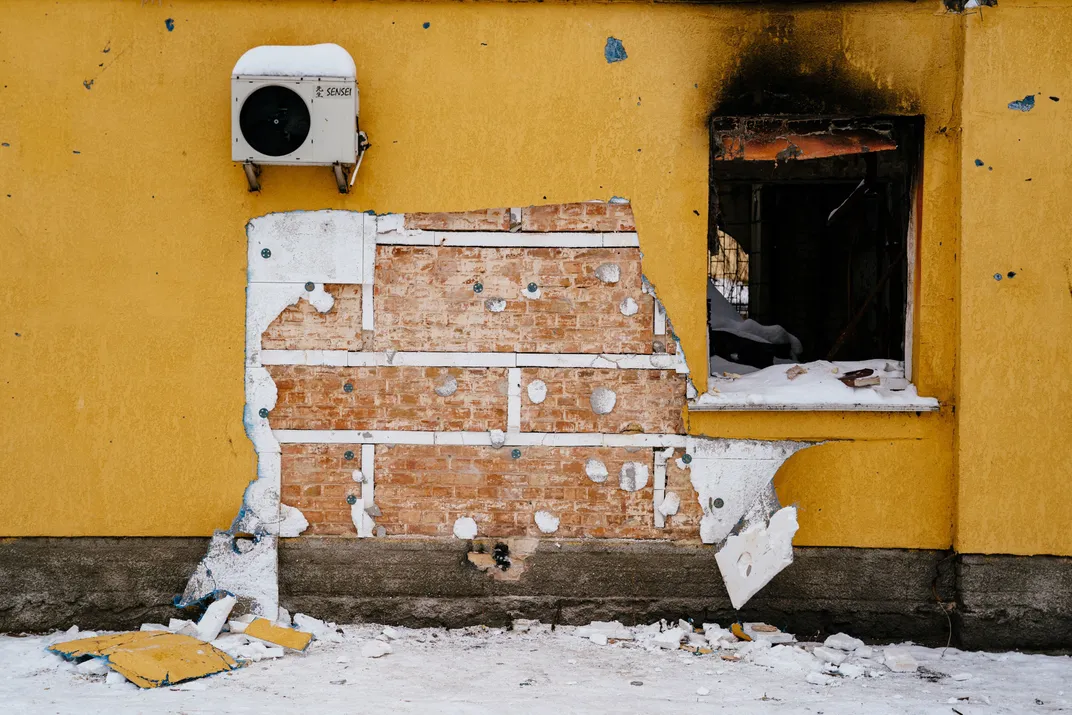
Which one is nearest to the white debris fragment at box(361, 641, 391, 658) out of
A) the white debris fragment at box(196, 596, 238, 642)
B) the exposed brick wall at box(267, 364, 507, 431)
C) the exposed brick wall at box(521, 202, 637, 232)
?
the white debris fragment at box(196, 596, 238, 642)

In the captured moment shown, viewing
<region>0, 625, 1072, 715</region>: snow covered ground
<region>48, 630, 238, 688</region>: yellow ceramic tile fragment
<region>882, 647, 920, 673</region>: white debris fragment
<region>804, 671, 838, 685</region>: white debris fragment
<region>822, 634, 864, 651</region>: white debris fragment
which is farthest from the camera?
<region>822, 634, 864, 651</region>: white debris fragment

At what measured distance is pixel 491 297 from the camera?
441cm

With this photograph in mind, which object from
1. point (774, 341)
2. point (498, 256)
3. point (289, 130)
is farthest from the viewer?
point (774, 341)

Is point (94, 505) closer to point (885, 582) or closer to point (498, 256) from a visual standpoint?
point (498, 256)

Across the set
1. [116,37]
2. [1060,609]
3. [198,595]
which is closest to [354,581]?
[198,595]

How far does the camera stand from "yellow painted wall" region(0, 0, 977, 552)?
432 cm

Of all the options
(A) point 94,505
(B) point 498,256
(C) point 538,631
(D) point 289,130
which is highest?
(D) point 289,130

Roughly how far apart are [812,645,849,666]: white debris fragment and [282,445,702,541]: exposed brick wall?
2.70ft

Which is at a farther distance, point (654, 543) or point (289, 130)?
point (654, 543)

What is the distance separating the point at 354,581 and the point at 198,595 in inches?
31.8

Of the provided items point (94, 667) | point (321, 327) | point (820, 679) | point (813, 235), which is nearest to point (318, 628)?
point (94, 667)

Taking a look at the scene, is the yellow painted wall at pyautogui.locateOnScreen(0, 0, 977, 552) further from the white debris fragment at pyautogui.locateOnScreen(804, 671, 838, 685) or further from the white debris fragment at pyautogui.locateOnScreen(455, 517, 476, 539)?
the white debris fragment at pyautogui.locateOnScreen(455, 517, 476, 539)

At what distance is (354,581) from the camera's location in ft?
14.6

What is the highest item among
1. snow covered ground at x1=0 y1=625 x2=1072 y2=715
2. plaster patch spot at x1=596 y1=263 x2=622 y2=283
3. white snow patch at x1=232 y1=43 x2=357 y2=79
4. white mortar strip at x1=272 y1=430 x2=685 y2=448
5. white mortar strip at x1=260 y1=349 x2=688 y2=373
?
white snow patch at x1=232 y1=43 x2=357 y2=79
